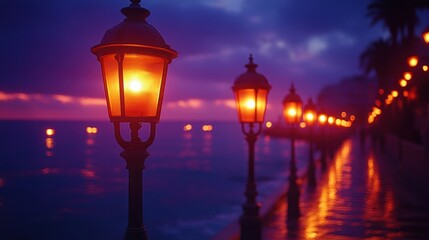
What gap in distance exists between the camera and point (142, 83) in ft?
14.1

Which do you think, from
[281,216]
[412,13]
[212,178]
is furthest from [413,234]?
[212,178]

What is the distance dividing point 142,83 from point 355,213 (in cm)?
1087

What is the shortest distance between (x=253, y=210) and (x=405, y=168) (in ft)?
63.8

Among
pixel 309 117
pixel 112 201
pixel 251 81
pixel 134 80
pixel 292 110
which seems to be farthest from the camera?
pixel 112 201

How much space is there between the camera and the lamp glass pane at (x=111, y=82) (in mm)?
4328

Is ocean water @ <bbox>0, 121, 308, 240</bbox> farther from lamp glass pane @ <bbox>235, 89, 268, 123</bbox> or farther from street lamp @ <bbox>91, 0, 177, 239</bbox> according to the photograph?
street lamp @ <bbox>91, 0, 177, 239</bbox>

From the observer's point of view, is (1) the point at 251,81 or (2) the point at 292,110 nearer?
(1) the point at 251,81

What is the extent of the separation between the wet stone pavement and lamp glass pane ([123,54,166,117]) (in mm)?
7034

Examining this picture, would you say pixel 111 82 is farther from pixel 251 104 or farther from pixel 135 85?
pixel 251 104

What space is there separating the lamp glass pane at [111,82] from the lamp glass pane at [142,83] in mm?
101

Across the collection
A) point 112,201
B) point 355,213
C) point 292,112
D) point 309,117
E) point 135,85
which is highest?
point 309,117

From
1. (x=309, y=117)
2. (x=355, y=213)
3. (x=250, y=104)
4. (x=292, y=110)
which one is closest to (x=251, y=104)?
(x=250, y=104)

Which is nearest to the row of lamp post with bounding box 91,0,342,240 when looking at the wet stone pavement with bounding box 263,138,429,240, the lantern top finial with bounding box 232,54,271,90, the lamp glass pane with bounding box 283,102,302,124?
the lantern top finial with bounding box 232,54,271,90

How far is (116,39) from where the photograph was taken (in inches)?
169
